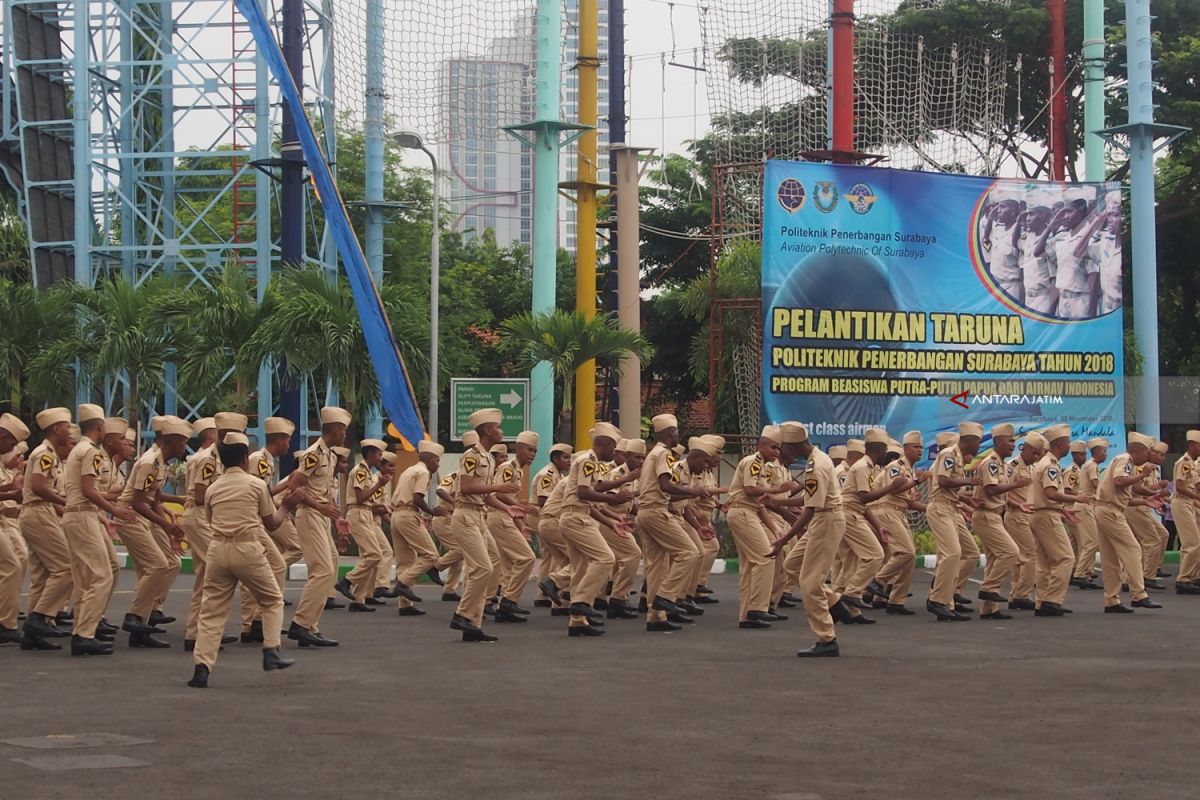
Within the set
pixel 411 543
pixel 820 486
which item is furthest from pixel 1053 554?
pixel 411 543

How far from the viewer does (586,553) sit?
15.2 metres

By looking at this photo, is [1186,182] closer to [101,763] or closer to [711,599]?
[711,599]

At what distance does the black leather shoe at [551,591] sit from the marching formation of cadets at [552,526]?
35 mm

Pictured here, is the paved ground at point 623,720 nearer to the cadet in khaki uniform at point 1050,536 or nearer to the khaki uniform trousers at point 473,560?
the khaki uniform trousers at point 473,560

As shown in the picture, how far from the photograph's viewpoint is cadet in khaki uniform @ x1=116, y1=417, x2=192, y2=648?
1327cm

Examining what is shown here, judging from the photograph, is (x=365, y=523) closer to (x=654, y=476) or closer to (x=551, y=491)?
(x=551, y=491)

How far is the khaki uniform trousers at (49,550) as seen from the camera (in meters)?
13.5

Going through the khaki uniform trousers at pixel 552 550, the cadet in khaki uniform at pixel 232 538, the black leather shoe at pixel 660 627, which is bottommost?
the black leather shoe at pixel 660 627

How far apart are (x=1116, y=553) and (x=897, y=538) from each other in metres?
2.15

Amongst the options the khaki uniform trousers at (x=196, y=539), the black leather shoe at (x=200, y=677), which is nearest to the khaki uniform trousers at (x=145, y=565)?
the khaki uniform trousers at (x=196, y=539)

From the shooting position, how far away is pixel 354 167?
44.9 m

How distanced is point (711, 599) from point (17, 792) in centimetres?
1175

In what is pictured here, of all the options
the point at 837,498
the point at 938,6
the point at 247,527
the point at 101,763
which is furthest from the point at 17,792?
the point at 938,6

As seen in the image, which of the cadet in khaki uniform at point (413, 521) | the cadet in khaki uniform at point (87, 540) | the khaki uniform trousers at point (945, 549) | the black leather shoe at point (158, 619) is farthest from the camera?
the cadet in khaki uniform at point (413, 521)
